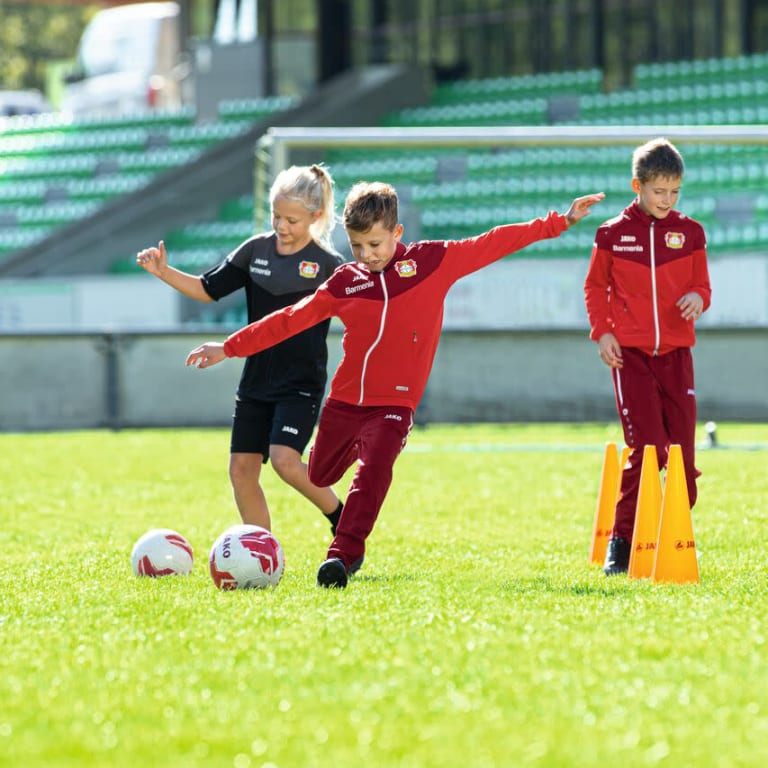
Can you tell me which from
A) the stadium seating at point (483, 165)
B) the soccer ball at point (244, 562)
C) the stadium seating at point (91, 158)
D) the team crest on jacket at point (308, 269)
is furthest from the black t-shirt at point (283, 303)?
the stadium seating at point (91, 158)

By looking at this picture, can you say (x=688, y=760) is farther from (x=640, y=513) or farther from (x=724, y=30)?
(x=724, y=30)

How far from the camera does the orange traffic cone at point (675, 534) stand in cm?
619

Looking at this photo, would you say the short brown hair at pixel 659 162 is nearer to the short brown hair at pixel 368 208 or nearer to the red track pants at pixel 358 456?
the short brown hair at pixel 368 208

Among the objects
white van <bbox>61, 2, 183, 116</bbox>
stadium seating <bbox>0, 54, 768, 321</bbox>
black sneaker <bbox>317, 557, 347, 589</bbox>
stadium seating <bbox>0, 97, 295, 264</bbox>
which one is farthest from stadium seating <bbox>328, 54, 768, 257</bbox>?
black sneaker <bbox>317, 557, 347, 589</bbox>

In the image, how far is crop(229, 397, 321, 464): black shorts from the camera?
703 cm

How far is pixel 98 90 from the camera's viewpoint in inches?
1548

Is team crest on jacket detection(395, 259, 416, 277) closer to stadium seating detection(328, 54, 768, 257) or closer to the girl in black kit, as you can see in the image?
the girl in black kit

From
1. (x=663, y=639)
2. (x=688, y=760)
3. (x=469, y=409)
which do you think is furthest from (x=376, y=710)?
(x=469, y=409)

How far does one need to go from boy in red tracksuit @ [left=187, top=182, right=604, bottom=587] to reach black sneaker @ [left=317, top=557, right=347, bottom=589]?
0.05 meters

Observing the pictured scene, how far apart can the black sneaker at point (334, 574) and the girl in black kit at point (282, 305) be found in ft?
3.24

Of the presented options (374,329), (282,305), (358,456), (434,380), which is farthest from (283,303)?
(434,380)

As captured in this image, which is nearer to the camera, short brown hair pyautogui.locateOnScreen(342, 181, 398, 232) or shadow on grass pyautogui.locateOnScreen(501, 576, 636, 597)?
shadow on grass pyautogui.locateOnScreen(501, 576, 636, 597)

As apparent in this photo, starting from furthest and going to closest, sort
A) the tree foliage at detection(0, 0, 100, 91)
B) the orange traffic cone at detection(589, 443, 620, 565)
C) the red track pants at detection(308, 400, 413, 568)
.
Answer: the tree foliage at detection(0, 0, 100, 91), the orange traffic cone at detection(589, 443, 620, 565), the red track pants at detection(308, 400, 413, 568)

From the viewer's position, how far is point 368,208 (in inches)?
242
